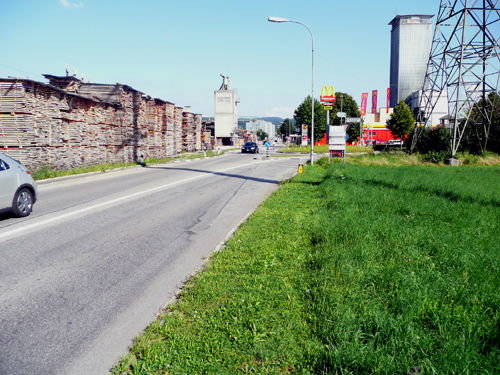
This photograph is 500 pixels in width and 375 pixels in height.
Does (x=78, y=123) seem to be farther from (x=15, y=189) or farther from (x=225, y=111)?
(x=225, y=111)

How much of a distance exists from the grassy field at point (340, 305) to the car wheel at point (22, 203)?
5.37 metres

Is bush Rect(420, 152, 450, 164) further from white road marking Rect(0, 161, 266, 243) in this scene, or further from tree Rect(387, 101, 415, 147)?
tree Rect(387, 101, 415, 147)

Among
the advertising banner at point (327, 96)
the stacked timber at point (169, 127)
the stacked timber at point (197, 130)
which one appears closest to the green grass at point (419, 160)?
the advertising banner at point (327, 96)

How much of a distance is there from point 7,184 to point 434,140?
30.5 meters

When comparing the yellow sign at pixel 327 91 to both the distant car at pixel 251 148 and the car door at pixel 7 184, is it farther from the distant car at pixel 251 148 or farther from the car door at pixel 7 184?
the car door at pixel 7 184

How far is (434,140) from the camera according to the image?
3141 cm

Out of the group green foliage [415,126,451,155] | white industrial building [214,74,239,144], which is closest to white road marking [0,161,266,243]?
green foliage [415,126,451,155]

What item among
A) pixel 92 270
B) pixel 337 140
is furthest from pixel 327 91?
pixel 92 270

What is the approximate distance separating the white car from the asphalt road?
0.31 m

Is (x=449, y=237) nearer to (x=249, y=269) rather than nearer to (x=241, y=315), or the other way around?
(x=249, y=269)

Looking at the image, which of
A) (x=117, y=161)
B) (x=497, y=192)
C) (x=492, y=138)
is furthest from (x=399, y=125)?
(x=497, y=192)

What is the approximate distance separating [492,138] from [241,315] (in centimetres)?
3320

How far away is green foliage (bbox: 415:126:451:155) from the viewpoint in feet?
99.4

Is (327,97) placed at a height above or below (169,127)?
above
